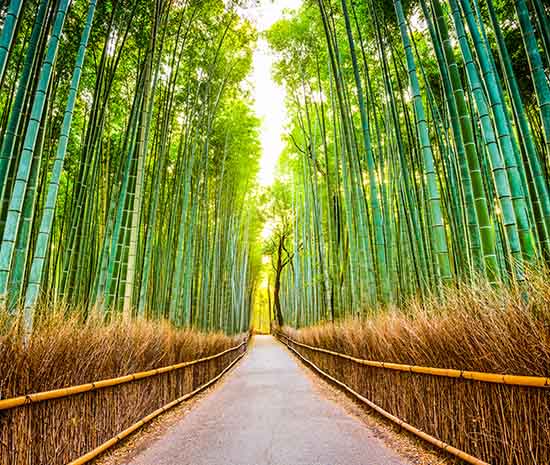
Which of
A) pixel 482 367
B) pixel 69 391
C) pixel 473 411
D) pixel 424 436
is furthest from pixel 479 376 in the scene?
pixel 69 391

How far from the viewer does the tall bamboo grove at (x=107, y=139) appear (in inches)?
92.9

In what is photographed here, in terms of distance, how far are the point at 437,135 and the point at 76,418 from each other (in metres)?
4.47

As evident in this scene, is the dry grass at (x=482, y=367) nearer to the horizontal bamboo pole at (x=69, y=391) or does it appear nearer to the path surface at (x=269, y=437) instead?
the path surface at (x=269, y=437)

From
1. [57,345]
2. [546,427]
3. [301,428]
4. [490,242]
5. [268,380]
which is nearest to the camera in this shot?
[546,427]

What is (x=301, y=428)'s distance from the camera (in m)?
2.69

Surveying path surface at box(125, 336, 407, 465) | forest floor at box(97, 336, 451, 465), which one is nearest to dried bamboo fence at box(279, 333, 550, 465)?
forest floor at box(97, 336, 451, 465)

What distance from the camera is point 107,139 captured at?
5363 millimetres

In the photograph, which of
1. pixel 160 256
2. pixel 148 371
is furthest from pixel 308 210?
pixel 148 371

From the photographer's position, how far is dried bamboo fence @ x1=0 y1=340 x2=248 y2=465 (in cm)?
143

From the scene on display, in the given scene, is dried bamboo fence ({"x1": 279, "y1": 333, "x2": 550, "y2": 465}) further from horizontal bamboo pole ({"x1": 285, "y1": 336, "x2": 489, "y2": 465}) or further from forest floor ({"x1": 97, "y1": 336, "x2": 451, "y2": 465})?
forest floor ({"x1": 97, "y1": 336, "x2": 451, "y2": 465})

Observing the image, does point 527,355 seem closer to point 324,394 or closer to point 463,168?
point 463,168

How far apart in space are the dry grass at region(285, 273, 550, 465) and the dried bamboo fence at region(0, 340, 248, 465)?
6.33 ft

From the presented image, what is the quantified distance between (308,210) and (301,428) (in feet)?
24.4

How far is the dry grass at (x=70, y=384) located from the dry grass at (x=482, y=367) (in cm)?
197
